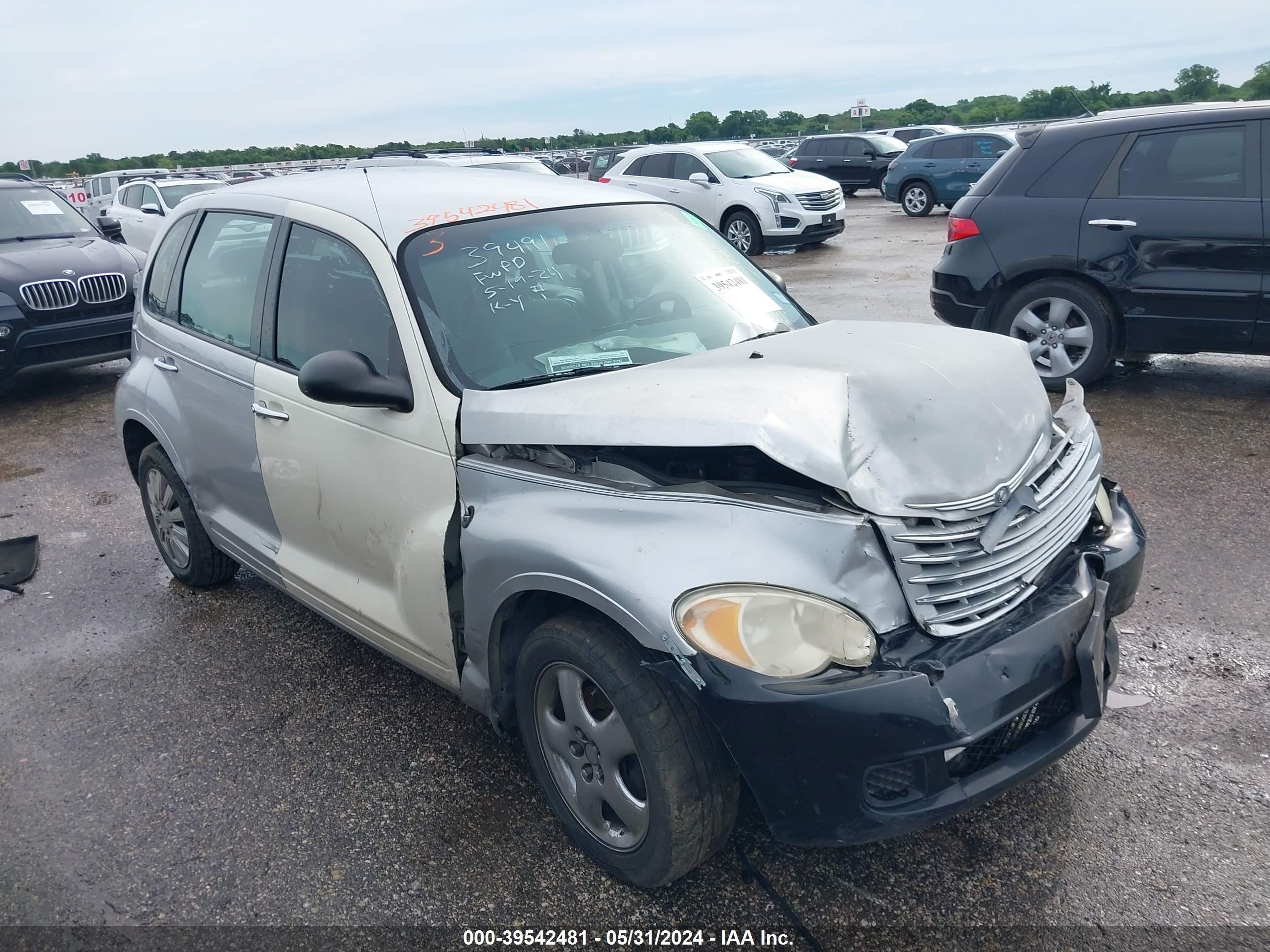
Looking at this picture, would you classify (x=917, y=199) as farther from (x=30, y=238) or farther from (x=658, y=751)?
(x=658, y=751)

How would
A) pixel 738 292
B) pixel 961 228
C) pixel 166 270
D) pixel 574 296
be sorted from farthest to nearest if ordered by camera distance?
pixel 961 228 → pixel 166 270 → pixel 738 292 → pixel 574 296

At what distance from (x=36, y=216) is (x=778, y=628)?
9.86 m

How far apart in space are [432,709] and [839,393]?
75.5 inches

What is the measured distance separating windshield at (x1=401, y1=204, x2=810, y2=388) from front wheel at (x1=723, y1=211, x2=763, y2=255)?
12219mm

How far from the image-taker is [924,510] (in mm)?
2311

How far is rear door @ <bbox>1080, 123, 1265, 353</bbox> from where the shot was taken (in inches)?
231

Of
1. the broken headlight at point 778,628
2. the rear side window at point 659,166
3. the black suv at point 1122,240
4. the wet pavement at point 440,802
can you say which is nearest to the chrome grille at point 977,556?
the broken headlight at point 778,628

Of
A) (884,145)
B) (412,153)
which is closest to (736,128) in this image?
(884,145)

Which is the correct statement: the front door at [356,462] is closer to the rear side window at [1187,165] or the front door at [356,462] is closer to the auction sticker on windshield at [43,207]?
the rear side window at [1187,165]

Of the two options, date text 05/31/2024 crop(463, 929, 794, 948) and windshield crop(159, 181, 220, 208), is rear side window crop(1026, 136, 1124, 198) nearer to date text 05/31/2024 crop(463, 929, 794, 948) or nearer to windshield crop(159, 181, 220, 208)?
date text 05/31/2024 crop(463, 929, 794, 948)

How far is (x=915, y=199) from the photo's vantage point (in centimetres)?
2044

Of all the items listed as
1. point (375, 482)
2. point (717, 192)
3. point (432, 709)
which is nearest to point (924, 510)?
point (375, 482)

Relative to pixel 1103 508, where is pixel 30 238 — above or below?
above

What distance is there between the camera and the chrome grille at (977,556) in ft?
7.46
